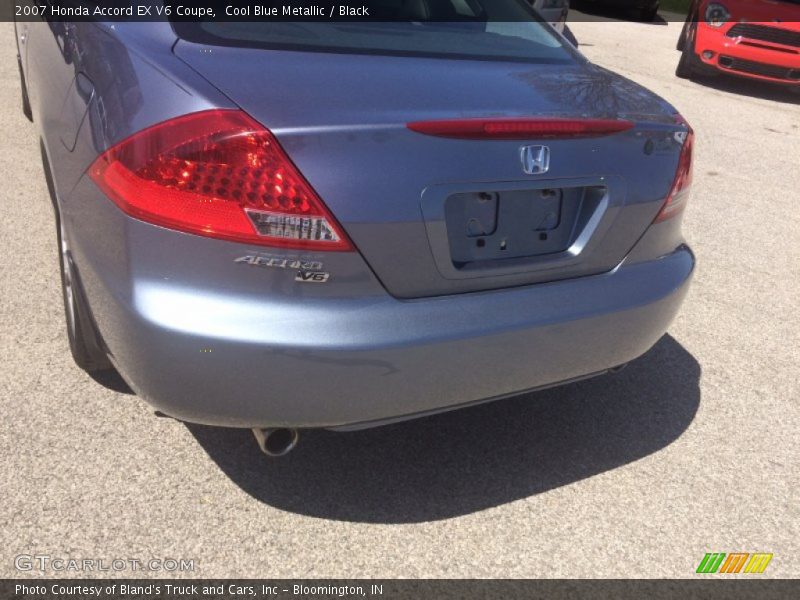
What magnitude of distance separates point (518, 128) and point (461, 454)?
116 centimetres

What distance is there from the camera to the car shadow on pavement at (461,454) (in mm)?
2600

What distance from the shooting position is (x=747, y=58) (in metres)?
10.1

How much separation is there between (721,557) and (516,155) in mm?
1335

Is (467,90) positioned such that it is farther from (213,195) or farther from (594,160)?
(213,195)

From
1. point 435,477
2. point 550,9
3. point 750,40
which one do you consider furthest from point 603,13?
point 435,477

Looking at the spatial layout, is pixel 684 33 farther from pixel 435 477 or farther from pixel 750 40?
pixel 435 477

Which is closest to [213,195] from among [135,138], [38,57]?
[135,138]

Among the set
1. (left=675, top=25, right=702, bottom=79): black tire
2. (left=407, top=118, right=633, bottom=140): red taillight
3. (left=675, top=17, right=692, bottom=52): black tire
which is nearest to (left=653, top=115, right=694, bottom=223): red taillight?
(left=407, top=118, right=633, bottom=140): red taillight

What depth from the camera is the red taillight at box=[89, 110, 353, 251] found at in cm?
198

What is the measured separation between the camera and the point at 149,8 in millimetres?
2402

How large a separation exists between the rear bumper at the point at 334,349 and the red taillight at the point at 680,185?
0.41m

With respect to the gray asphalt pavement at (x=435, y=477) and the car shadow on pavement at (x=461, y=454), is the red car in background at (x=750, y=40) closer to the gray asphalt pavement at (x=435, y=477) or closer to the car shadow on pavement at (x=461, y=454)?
the gray asphalt pavement at (x=435, y=477)

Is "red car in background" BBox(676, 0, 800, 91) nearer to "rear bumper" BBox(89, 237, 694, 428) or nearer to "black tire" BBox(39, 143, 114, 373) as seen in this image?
"rear bumper" BBox(89, 237, 694, 428)

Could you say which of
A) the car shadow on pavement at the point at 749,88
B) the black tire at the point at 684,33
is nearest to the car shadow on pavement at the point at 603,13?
the black tire at the point at 684,33
